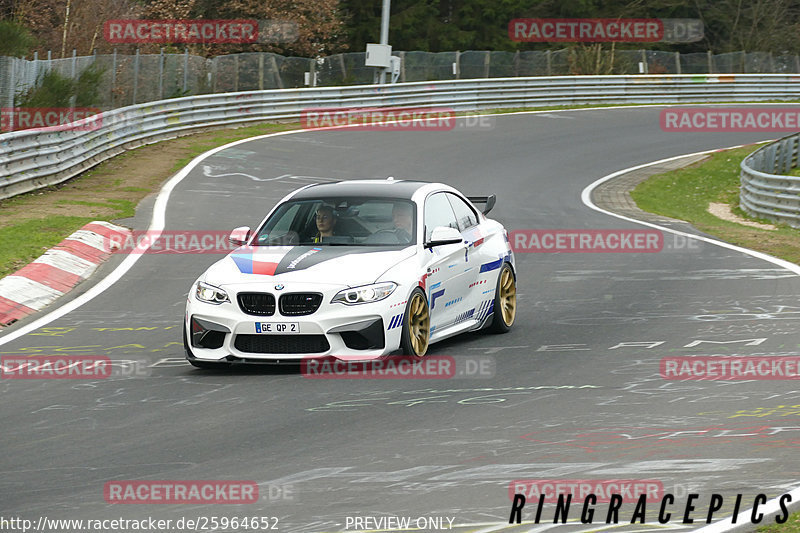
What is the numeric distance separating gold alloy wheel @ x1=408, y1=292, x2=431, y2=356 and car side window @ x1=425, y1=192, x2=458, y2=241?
2.56 ft

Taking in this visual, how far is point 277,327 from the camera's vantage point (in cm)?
1000

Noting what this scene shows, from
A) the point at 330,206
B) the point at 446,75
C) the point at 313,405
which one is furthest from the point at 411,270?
the point at 446,75

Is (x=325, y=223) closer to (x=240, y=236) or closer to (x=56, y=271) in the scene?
(x=240, y=236)

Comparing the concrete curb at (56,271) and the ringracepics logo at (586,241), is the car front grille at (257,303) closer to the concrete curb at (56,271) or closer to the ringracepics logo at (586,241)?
the concrete curb at (56,271)

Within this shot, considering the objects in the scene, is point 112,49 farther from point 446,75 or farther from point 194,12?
point 446,75

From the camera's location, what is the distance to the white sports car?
32.9ft

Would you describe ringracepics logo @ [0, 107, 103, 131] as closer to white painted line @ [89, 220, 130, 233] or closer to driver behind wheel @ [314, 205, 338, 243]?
white painted line @ [89, 220, 130, 233]

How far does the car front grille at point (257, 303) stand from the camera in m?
10.1

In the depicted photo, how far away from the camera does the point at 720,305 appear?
13.7 metres

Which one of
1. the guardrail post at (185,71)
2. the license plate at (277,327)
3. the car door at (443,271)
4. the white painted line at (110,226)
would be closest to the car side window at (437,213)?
the car door at (443,271)

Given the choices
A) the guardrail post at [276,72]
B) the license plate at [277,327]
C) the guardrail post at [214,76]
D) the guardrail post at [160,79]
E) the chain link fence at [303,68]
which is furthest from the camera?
the guardrail post at [276,72]

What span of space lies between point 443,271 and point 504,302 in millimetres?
1410

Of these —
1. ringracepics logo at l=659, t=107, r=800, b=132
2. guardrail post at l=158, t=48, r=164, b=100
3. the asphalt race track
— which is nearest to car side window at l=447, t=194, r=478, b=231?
the asphalt race track

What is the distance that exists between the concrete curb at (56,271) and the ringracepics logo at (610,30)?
177ft
